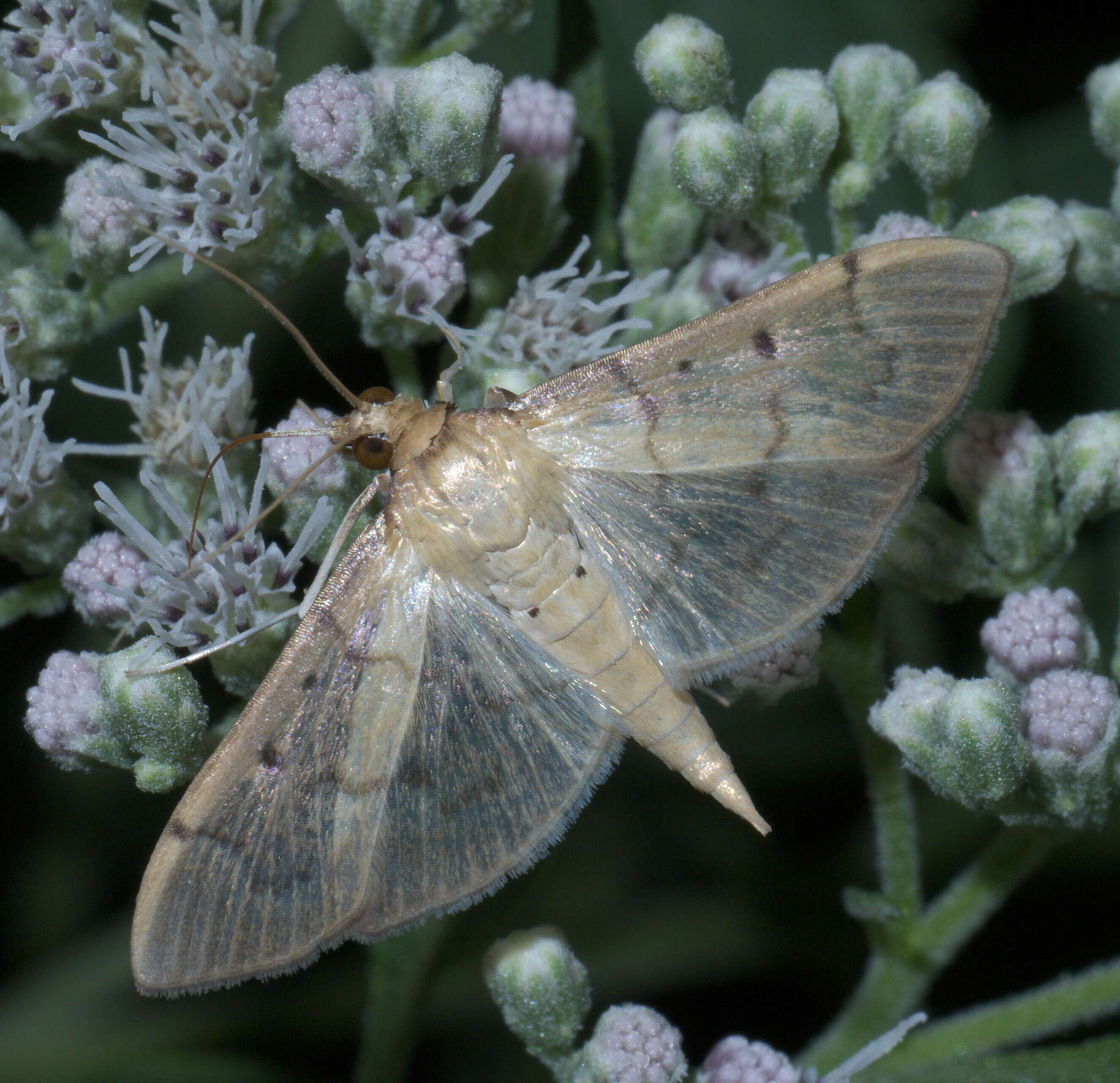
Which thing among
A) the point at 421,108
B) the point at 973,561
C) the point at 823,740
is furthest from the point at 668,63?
Answer: the point at 823,740

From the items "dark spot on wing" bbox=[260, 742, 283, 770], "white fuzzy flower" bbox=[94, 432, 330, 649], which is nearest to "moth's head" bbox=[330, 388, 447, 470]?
"white fuzzy flower" bbox=[94, 432, 330, 649]

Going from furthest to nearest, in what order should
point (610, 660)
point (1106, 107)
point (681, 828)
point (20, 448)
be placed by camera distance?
point (681, 828) → point (1106, 107) → point (20, 448) → point (610, 660)

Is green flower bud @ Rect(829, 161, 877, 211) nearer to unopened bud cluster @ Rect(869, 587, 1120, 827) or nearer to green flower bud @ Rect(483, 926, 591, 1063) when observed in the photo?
unopened bud cluster @ Rect(869, 587, 1120, 827)

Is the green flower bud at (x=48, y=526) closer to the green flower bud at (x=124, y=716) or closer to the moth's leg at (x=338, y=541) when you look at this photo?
the green flower bud at (x=124, y=716)

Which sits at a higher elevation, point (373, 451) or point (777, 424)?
point (373, 451)

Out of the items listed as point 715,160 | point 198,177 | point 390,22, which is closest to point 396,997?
point 198,177

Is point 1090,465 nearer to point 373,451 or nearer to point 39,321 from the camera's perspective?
point 373,451
